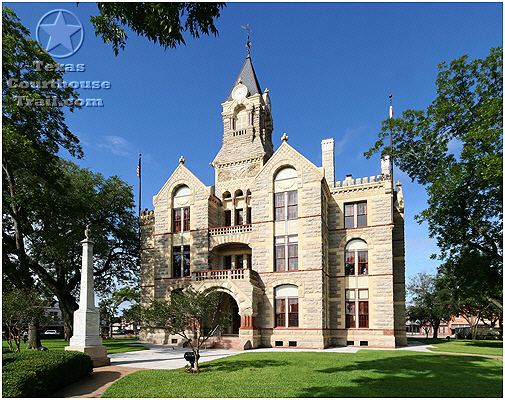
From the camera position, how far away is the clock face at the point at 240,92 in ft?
120

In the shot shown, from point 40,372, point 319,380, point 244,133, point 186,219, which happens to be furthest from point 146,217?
point 319,380

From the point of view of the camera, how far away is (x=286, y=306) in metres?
27.1

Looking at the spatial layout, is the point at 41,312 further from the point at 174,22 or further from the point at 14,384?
the point at 174,22

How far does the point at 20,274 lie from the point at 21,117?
386 inches

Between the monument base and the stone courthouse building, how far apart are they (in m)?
9.94

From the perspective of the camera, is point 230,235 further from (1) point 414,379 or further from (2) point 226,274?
(1) point 414,379

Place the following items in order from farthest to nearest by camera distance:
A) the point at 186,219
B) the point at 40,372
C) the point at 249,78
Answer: the point at 249,78 → the point at 186,219 → the point at 40,372

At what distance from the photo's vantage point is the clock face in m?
36.4

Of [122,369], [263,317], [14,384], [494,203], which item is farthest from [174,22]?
[494,203]

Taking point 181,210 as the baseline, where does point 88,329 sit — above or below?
below

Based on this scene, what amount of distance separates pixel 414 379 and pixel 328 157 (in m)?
22.2

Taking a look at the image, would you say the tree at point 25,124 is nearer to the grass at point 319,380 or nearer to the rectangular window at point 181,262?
the rectangular window at point 181,262

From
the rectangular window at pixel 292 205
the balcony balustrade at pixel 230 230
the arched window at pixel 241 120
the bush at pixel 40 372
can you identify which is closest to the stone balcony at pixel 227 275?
the balcony balustrade at pixel 230 230

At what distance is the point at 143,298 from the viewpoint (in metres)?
33.2
